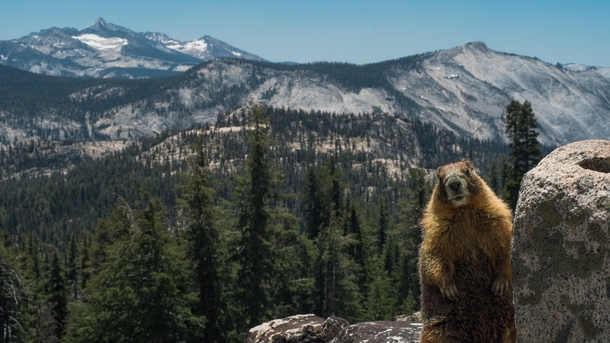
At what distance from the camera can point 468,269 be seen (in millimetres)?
5871

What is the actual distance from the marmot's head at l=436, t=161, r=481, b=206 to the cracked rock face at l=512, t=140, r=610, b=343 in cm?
94

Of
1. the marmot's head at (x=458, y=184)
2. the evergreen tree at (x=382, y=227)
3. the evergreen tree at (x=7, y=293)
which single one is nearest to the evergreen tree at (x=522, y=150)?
the evergreen tree at (x=7, y=293)

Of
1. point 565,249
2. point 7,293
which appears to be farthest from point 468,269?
point 7,293

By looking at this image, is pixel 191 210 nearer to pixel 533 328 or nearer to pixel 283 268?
pixel 283 268

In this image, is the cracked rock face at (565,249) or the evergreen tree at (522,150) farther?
the evergreen tree at (522,150)

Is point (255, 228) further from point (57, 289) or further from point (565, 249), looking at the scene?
point (57, 289)

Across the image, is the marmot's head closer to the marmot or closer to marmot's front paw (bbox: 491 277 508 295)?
the marmot

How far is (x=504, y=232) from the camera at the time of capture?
585 cm

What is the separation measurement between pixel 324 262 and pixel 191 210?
14.4 meters

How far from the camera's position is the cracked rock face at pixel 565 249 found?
4422mm

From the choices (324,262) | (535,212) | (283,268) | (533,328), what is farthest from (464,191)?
(324,262)

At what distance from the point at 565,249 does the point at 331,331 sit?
6320 millimetres

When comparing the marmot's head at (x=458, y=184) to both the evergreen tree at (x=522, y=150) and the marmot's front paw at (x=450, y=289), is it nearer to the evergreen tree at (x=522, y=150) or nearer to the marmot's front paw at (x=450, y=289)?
the marmot's front paw at (x=450, y=289)

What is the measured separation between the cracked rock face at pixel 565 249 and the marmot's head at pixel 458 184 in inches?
37.0
